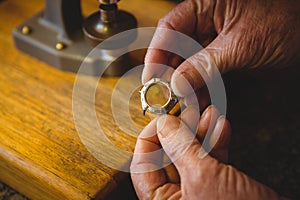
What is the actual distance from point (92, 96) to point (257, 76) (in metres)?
0.36

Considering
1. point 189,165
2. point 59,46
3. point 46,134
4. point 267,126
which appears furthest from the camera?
point 267,126

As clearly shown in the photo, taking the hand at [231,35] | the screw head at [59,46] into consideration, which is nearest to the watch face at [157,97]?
the hand at [231,35]

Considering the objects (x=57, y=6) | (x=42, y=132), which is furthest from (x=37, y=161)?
(x=57, y=6)

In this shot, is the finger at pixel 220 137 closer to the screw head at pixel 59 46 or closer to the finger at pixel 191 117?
the finger at pixel 191 117

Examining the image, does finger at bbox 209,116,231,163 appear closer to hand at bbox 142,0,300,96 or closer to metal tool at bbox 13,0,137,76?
hand at bbox 142,0,300,96

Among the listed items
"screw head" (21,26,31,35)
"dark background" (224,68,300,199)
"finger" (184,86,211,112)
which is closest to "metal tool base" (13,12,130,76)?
"screw head" (21,26,31,35)

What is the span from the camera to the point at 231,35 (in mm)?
748

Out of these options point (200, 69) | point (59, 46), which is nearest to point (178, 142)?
point (200, 69)

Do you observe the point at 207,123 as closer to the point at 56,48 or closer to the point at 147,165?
the point at 147,165

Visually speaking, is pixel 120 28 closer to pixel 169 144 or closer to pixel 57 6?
pixel 57 6

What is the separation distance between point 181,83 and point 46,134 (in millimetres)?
213

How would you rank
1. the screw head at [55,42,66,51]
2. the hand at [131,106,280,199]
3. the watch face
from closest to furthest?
the hand at [131,106,280,199], the watch face, the screw head at [55,42,66,51]

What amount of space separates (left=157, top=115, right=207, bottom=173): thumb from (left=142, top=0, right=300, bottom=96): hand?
6 cm

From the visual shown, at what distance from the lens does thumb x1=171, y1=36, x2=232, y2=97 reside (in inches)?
27.2
